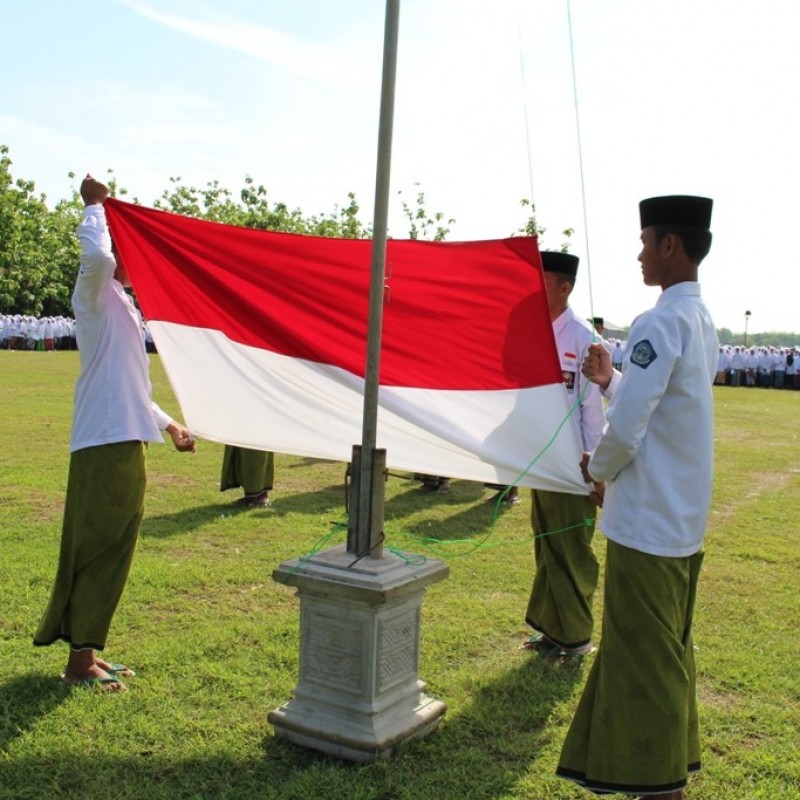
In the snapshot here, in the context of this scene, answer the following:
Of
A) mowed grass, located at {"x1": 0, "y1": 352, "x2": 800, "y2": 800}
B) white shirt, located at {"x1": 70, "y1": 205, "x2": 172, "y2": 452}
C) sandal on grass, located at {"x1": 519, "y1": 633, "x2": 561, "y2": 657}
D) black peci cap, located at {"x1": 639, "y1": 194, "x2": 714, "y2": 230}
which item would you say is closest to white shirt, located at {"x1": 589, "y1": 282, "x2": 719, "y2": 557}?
black peci cap, located at {"x1": 639, "y1": 194, "x2": 714, "y2": 230}

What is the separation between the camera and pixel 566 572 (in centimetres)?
468

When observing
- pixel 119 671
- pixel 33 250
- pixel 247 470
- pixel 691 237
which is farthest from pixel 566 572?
pixel 33 250

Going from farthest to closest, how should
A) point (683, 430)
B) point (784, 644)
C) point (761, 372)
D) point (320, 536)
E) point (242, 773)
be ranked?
point (761, 372) → point (320, 536) → point (784, 644) → point (242, 773) → point (683, 430)

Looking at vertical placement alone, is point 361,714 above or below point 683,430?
below

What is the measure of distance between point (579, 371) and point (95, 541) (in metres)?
2.59

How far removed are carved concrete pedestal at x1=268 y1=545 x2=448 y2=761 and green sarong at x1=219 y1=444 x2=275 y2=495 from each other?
4.76 metres

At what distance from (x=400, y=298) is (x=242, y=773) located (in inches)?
81.4

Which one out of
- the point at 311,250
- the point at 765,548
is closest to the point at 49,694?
the point at 311,250

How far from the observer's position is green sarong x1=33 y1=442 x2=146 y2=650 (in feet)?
13.2

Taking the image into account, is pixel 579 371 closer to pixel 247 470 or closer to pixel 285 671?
pixel 285 671

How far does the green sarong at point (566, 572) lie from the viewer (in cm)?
466

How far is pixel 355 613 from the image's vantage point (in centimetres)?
349

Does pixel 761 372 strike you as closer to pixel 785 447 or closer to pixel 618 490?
pixel 785 447

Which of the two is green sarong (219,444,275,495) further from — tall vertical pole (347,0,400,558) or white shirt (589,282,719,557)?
white shirt (589,282,719,557)
